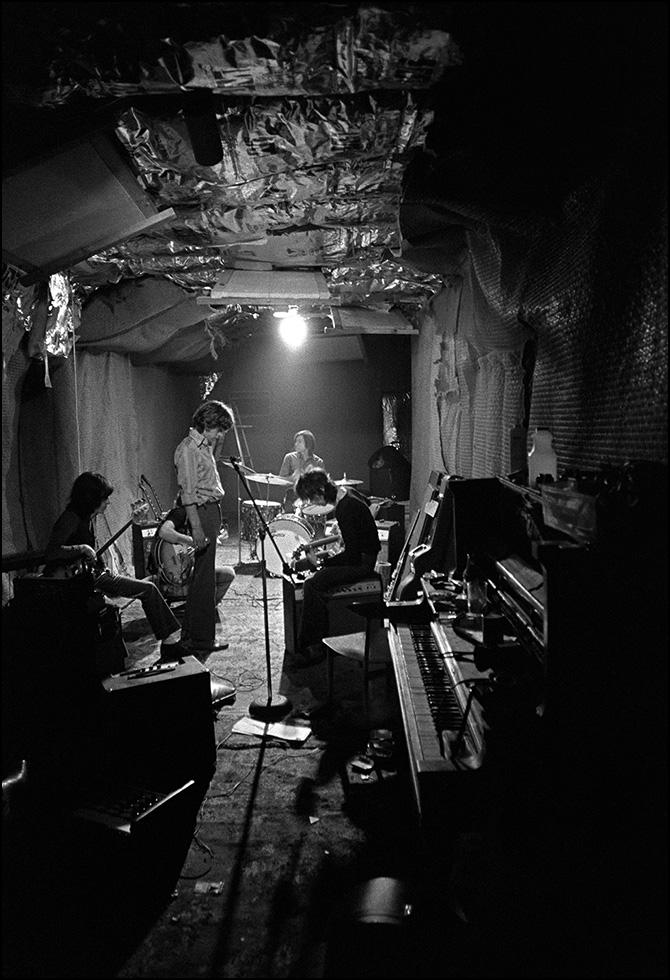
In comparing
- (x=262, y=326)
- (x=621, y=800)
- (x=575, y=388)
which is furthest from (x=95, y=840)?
(x=262, y=326)

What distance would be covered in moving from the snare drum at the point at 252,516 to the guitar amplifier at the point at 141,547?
8.66 ft

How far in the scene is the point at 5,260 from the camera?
4.44m

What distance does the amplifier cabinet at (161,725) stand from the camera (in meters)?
3.75

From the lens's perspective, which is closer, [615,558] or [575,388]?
[615,558]

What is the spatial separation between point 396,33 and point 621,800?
3.21 m

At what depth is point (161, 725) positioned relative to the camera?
12.9 feet

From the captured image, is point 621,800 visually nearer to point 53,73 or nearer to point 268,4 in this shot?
point 268,4

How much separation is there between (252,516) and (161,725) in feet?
25.7

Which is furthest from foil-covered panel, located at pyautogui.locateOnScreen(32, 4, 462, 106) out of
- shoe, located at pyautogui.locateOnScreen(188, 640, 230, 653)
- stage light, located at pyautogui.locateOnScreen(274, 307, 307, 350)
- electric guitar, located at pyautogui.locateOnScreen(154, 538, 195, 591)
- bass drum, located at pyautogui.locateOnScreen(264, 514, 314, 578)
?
stage light, located at pyautogui.locateOnScreen(274, 307, 307, 350)

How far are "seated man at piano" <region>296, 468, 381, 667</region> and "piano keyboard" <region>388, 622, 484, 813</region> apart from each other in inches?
57.9

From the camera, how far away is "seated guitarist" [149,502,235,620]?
6884 millimetres

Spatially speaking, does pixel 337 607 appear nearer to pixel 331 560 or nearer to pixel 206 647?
pixel 331 560

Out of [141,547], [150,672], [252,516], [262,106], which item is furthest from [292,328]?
[150,672]

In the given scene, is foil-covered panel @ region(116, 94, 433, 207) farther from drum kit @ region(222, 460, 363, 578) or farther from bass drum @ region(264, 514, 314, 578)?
bass drum @ region(264, 514, 314, 578)
